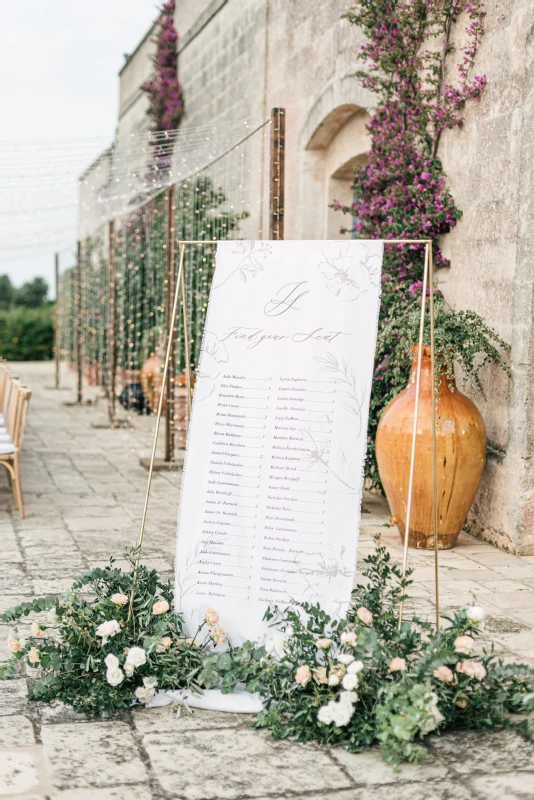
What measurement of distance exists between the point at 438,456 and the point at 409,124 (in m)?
2.17

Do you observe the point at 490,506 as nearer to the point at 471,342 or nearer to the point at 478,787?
the point at 471,342

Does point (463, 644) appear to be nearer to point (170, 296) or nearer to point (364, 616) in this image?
point (364, 616)

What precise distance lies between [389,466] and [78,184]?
3.99 m

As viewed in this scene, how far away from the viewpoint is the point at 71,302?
1485 cm

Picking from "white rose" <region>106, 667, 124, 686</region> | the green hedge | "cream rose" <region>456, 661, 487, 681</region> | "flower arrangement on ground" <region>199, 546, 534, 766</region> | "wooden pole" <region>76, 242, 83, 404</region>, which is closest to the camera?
"flower arrangement on ground" <region>199, 546, 534, 766</region>

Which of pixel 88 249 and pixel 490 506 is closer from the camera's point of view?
pixel 490 506

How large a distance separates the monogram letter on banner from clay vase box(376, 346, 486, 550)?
1772 mm

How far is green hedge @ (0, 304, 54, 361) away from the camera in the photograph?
2109 cm

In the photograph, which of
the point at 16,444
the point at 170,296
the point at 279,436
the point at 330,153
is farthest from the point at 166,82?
the point at 279,436

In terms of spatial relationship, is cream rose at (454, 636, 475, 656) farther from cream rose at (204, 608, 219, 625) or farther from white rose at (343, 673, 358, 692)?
cream rose at (204, 608, 219, 625)

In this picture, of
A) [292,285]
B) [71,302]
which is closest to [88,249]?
[71,302]

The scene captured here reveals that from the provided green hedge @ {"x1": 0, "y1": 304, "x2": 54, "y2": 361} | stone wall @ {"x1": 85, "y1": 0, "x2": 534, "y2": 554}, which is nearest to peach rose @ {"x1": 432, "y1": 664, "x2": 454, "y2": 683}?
stone wall @ {"x1": 85, "y1": 0, "x2": 534, "y2": 554}

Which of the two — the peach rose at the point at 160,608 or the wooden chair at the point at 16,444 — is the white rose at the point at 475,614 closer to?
the peach rose at the point at 160,608

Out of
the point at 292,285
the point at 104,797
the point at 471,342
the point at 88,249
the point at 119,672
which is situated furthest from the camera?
the point at 88,249
